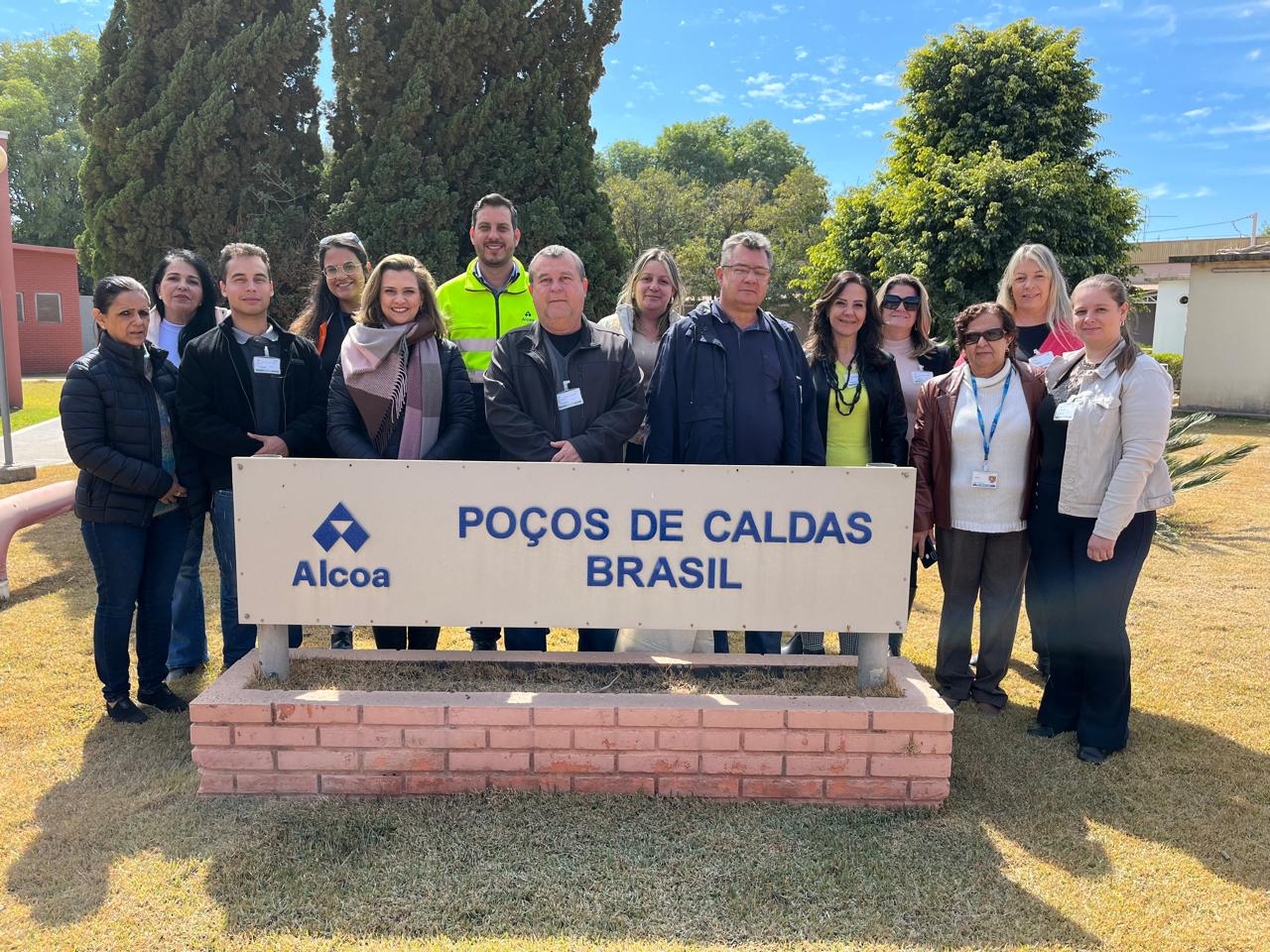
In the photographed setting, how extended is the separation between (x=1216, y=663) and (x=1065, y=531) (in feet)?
6.15

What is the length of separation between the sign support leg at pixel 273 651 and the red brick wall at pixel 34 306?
2686 centimetres

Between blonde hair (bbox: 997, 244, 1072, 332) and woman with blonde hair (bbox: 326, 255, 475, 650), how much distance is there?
2.70m

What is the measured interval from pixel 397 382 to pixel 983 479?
2.56m

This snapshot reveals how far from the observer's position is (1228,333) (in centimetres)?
1712

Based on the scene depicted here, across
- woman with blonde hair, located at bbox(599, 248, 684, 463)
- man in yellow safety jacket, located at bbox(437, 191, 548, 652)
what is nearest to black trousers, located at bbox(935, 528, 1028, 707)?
woman with blonde hair, located at bbox(599, 248, 684, 463)

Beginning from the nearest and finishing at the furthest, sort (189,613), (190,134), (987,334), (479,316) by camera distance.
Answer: (987,334)
(479,316)
(189,613)
(190,134)

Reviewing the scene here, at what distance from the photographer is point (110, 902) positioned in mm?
2562

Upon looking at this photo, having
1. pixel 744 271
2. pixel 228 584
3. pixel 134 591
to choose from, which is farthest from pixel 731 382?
pixel 134 591

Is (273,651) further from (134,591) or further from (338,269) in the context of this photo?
(338,269)

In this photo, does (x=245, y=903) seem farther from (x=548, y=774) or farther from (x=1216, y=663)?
(x=1216, y=663)

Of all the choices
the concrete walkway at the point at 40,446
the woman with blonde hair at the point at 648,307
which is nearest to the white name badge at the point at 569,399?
the woman with blonde hair at the point at 648,307

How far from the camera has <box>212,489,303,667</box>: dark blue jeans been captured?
3.90 metres

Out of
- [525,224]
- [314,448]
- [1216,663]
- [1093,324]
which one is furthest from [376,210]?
[1216,663]

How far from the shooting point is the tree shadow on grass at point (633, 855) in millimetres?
2494
